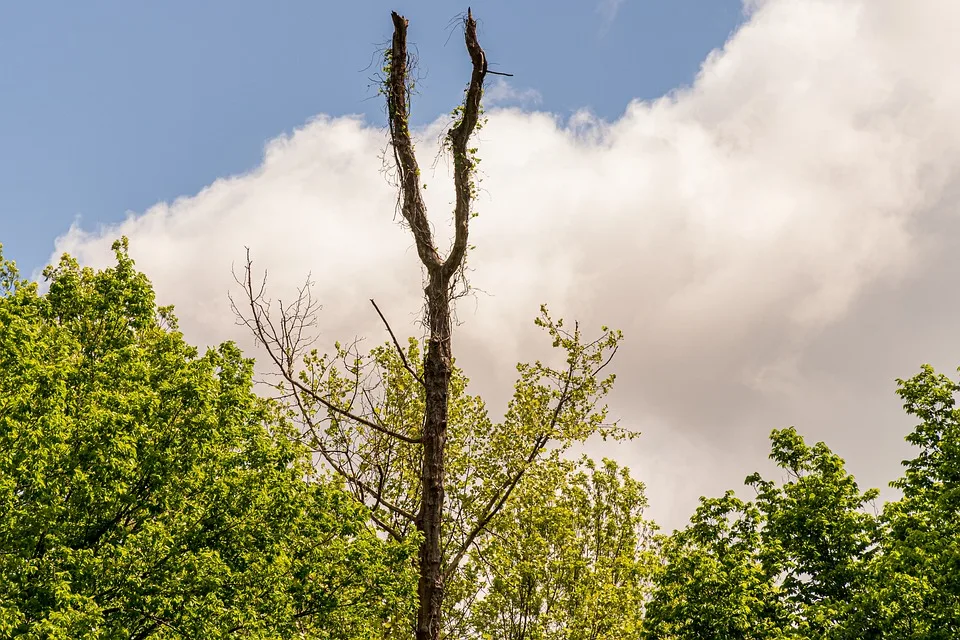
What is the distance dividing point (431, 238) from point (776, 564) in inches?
648

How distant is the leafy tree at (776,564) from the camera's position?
23359mm

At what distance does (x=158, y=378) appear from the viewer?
748 inches

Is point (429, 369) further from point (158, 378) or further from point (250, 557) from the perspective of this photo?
point (158, 378)

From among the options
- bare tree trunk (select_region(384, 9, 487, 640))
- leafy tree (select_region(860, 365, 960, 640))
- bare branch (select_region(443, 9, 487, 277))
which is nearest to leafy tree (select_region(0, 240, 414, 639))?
bare tree trunk (select_region(384, 9, 487, 640))

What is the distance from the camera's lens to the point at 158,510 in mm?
17328

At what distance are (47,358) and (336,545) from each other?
288 inches

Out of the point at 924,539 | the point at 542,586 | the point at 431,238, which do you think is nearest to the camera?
the point at 431,238

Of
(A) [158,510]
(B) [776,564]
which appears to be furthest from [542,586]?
(A) [158,510]

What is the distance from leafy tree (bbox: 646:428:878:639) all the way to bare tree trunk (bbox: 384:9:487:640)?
12.2m

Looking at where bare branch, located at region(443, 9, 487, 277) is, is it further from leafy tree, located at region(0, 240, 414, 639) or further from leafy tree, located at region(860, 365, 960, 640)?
leafy tree, located at region(860, 365, 960, 640)

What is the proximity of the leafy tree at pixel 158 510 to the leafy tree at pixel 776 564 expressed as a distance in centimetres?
960

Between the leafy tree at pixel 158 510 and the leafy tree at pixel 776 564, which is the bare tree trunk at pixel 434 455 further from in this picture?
the leafy tree at pixel 776 564

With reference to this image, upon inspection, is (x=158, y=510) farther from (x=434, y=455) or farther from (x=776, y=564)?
(x=776, y=564)

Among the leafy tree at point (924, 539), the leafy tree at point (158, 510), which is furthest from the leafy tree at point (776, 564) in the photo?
the leafy tree at point (158, 510)
